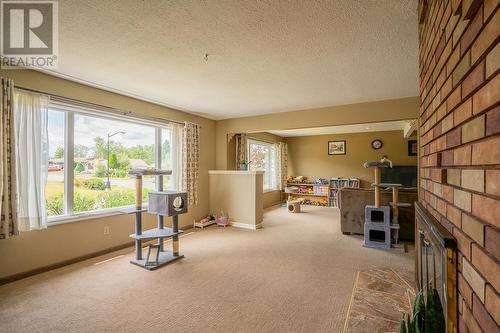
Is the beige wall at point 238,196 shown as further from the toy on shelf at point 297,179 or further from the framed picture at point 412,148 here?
the framed picture at point 412,148

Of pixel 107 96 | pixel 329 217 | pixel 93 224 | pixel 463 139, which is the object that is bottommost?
pixel 329 217

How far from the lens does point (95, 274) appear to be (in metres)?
2.81

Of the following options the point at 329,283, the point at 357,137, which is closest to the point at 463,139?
the point at 329,283

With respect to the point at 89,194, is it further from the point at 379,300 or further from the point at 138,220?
the point at 379,300

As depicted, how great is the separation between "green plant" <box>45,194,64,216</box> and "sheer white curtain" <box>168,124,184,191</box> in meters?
1.71

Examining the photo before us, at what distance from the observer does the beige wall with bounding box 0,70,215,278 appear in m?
2.69

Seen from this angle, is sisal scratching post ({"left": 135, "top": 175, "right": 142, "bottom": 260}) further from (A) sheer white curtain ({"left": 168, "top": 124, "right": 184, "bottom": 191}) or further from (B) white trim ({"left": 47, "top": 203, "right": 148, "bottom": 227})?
(A) sheer white curtain ({"left": 168, "top": 124, "right": 184, "bottom": 191})

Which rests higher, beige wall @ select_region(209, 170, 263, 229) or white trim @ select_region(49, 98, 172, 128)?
white trim @ select_region(49, 98, 172, 128)

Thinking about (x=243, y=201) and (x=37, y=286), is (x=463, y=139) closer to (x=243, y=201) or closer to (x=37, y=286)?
(x=37, y=286)

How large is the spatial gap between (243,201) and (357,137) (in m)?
4.53

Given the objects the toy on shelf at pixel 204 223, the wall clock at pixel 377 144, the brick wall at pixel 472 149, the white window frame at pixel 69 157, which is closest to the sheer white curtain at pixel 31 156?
the white window frame at pixel 69 157

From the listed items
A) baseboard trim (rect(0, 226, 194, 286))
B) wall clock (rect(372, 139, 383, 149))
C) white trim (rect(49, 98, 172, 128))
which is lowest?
baseboard trim (rect(0, 226, 194, 286))

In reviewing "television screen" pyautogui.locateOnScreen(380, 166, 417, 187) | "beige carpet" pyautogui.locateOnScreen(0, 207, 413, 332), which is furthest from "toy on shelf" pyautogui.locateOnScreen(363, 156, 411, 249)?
"television screen" pyautogui.locateOnScreen(380, 166, 417, 187)

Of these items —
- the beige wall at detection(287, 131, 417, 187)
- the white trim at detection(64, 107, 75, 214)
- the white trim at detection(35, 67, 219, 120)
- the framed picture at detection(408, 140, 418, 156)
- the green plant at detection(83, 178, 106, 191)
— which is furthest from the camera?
the beige wall at detection(287, 131, 417, 187)
